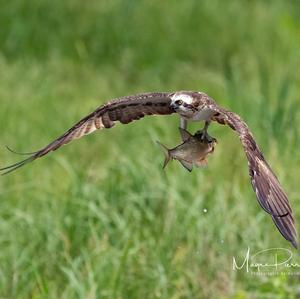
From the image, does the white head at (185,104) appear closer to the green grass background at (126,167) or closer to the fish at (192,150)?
the fish at (192,150)

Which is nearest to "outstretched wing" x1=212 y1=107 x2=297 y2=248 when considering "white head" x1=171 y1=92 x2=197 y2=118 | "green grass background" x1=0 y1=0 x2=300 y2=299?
"white head" x1=171 y1=92 x2=197 y2=118

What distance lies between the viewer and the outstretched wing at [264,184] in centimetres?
396

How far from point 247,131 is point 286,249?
236 cm

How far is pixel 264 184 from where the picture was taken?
160 inches

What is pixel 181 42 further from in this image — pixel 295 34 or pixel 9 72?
pixel 9 72

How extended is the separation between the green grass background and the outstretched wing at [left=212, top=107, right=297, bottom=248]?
164cm

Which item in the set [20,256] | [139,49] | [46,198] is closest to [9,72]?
[139,49]

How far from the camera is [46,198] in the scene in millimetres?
6559

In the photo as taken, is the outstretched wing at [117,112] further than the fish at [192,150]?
Yes
